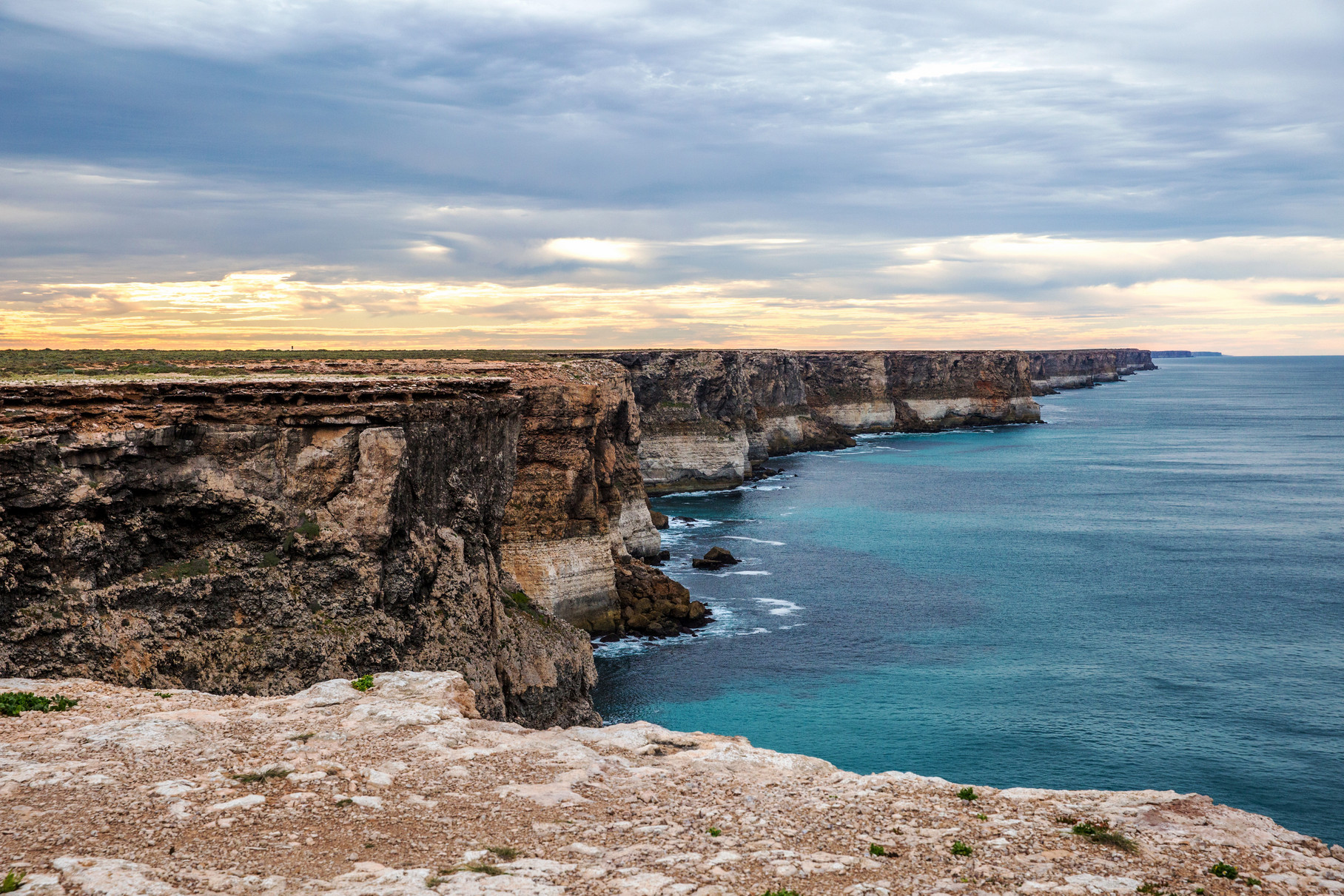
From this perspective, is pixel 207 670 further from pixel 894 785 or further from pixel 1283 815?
pixel 1283 815

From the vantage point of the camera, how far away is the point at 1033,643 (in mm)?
52062

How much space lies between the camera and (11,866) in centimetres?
1149

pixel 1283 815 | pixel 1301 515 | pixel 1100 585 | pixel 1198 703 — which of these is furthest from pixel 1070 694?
pixel 1301 515

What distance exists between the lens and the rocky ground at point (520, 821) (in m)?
12.2

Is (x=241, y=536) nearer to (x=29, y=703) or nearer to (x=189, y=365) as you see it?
(x=29, y=703)

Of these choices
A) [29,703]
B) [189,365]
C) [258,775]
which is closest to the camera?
[258,775]

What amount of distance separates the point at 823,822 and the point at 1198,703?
36.1 meters

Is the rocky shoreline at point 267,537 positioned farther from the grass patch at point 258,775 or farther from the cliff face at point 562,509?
the cliff face at point 562,509

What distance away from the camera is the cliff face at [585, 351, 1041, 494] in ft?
376

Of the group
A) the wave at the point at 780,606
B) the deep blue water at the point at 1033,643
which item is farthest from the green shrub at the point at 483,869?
the wave at the point at 780,606

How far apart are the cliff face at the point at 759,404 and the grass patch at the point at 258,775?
77923 millimetres

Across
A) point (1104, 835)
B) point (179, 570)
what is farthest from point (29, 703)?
point (1104, 835)

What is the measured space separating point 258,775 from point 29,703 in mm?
5866

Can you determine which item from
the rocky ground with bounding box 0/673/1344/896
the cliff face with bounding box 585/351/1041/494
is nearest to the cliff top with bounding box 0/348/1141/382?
the rocky ground with bounding box 0/673/1344/896
